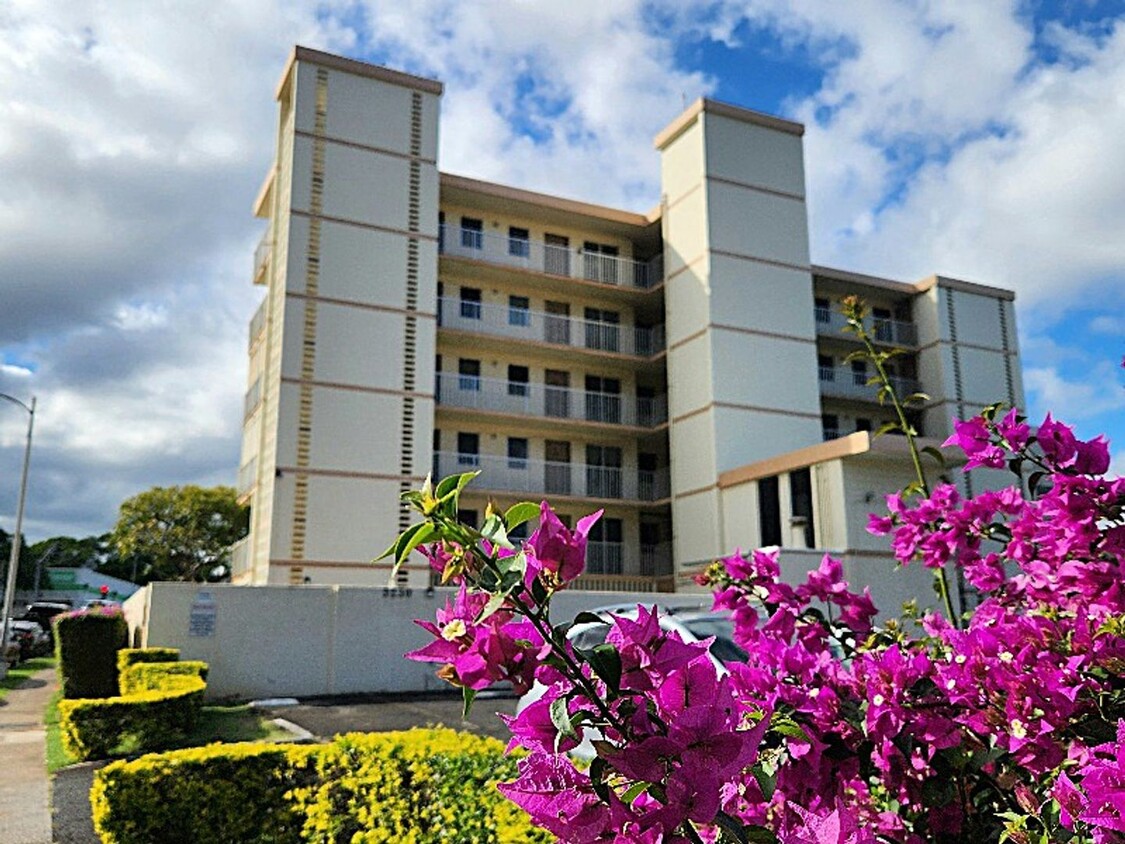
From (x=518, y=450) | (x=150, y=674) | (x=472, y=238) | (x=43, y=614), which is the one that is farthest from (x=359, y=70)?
(x=43, y=614)

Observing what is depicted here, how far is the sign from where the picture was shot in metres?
17.7

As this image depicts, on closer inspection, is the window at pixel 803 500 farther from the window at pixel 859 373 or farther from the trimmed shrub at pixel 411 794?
the trimmed shrub at pixel 411 794

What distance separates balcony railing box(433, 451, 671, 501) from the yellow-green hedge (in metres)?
15.1

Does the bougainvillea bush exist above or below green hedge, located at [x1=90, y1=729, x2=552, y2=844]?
above

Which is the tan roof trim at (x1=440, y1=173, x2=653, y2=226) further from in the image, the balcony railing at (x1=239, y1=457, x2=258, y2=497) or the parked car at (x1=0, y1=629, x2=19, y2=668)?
the parked car at (x1=0, y1=629, x2=19, y2=668)

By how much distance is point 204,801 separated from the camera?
6703 mm

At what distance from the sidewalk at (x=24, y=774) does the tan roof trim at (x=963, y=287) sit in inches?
1202

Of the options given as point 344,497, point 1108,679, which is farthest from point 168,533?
point 1108,679

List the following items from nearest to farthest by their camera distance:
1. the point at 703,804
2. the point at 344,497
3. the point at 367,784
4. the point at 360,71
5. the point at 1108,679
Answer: the point at 703,804 < the point at 1108,679 < the point at 367,784 < the point at 344,497 < the point at 360,71

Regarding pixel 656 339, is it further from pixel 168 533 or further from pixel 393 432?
pixel 168 533

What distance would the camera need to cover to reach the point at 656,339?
31.6 m

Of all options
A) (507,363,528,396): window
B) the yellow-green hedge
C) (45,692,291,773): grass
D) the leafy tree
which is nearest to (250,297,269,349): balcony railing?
(507,363,528,396): window

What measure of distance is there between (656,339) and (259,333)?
1282 cm

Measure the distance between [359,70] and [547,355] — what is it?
10.0 metres
